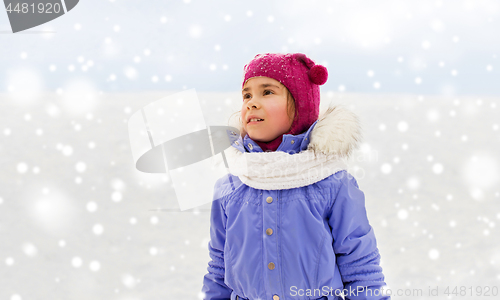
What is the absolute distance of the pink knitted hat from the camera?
0.83m

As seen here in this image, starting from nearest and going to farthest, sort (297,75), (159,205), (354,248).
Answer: (354,248) < (297,75) < (159,205)

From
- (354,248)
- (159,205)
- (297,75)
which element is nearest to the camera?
(354,248)

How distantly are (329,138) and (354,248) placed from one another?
0.26m

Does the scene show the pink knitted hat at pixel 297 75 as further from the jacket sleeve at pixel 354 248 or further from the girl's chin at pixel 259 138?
the jacket sleeve at pixel 354 248

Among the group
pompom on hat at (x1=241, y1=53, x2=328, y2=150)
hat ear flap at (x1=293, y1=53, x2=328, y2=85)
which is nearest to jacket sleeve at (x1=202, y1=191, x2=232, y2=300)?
pompom on hat at (x1=241, y1=53, x2=328, y2=150)

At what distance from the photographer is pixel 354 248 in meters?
0.73

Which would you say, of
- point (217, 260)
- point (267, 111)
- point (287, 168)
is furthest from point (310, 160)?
point (217, 260)

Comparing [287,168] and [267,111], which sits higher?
[267,111]

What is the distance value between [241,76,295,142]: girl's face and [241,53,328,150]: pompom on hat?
16 mm

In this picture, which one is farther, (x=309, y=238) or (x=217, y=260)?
(x=217, y=260)

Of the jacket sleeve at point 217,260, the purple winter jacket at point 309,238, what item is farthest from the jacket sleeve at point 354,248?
the jacket sleeve at point 217,260

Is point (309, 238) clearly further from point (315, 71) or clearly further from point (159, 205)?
point (159, 205)

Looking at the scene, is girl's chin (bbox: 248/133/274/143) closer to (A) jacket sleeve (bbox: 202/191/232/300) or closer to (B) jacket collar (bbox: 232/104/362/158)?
(B) jacket collar (bbox: 232/104/362/158)

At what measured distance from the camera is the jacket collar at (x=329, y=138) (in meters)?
0.77
